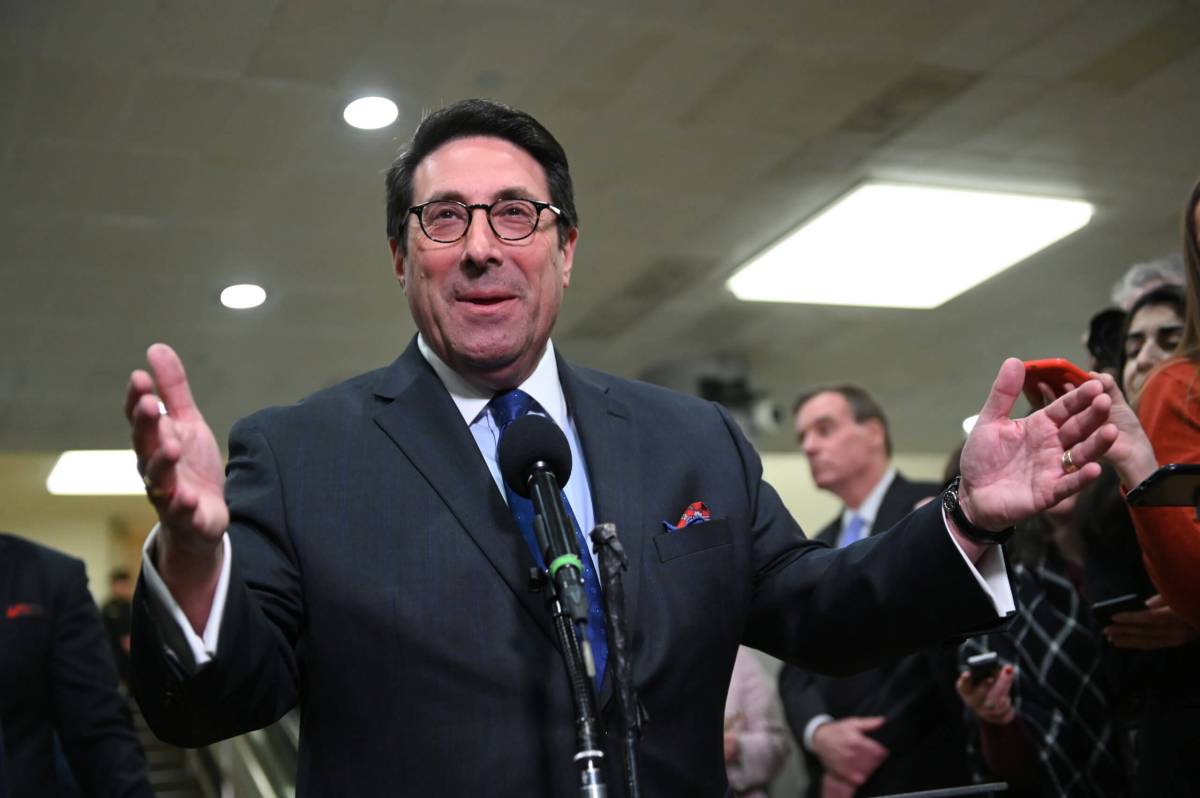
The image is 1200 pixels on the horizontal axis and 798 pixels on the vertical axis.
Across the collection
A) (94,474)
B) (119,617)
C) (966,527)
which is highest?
(94,474)

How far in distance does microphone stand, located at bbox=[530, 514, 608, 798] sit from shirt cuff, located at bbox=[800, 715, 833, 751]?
7.97 feet

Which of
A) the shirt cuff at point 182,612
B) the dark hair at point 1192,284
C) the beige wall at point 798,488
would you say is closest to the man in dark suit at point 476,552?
the shirt cuff at point 182,612

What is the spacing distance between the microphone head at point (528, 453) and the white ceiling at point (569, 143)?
3.59m

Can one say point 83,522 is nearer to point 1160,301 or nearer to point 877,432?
point 877,432

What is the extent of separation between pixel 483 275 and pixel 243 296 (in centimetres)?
617

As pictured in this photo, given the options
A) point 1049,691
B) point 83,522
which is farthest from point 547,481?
point 83,522

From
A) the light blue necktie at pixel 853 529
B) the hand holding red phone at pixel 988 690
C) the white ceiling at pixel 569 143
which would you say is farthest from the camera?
the white ceiling at pixel 569 143

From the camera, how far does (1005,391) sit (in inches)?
63.4

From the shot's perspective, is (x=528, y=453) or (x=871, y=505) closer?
(x=528, y=453)

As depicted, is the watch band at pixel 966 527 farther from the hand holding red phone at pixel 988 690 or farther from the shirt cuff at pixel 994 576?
the hand holding red phone at pixel 988 690

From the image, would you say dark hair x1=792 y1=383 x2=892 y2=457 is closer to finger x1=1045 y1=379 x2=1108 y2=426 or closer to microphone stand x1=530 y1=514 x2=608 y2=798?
finger x1=1045 y1=379 x2=1108 y2=426

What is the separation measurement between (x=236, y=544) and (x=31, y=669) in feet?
4.79

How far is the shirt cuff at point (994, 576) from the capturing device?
5.27 feet

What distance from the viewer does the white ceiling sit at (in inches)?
197
